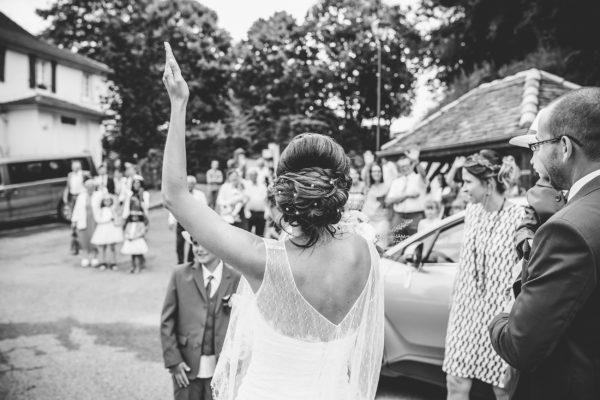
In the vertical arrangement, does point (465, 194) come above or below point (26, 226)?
above

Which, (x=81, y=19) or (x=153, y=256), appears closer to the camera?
(x=153, y=256)

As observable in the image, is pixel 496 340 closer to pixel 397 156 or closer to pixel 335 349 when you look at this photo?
pixel 335 349

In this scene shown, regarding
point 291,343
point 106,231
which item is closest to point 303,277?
point 291,343

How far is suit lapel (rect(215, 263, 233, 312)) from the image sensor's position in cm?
327

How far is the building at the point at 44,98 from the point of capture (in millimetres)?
25125

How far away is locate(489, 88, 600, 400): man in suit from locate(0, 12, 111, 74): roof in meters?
29.0

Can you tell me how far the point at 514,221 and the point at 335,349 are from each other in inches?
78.9

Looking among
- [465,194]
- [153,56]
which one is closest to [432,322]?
[465,194]

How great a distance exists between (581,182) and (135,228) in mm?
9281

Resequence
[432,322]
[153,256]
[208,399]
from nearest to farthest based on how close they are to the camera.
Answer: [208,399] < [432,322] < [153,256]

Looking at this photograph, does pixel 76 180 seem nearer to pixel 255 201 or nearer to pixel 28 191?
pixel 28 191

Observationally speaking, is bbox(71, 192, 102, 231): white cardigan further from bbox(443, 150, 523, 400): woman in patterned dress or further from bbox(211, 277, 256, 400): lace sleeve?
bbox(211, 277, 256, 400): lace sleeve

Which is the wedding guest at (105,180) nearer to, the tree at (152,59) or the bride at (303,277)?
the bride at (303,277)

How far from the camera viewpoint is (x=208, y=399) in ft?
10.4
